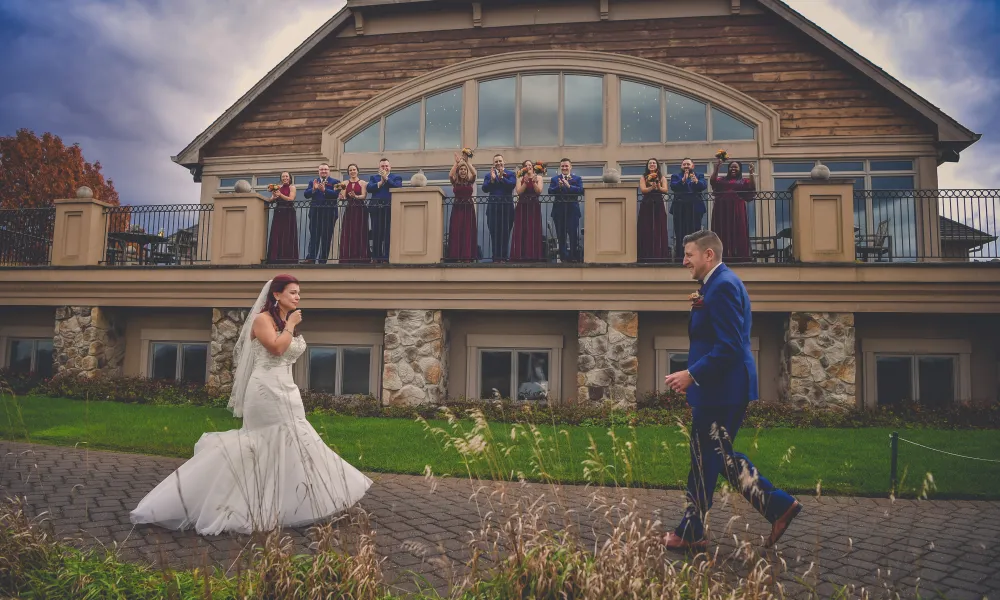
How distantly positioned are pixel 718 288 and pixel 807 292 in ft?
23.4

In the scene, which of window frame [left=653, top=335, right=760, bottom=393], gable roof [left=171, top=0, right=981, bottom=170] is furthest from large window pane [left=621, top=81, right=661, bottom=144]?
window frame [left=653, top=335, right=760, bottom=393]

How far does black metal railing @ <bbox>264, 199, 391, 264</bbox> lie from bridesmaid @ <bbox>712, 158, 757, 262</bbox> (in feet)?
19.4

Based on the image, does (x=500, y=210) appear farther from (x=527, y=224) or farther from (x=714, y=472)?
(x=714, y=472)

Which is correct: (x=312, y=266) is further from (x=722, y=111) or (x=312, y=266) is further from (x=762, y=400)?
(x=722, y=111)

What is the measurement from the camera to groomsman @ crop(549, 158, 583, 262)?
447 inches

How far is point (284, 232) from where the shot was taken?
1217 cm

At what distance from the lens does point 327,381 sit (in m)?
12.6

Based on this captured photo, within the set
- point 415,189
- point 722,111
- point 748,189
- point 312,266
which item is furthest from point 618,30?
point 312,266

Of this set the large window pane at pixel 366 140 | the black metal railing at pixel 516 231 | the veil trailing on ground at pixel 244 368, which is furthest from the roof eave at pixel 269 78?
the veil trailing on ground at pixel 244 368

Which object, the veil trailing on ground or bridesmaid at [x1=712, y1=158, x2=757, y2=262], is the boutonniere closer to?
the veil trailing on ground

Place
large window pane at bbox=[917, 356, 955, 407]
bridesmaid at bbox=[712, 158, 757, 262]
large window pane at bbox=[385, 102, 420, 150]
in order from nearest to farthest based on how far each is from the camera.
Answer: bridesmaid at bbox=[712, 158, 757, 262]
large window pane at bbox=[917, 356, 955, 407]
large window pane at bbox=[385, 102, 420, 150]

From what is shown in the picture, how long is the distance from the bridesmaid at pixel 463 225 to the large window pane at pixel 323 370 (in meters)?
3.21

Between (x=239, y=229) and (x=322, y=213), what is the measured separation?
159 centimetres

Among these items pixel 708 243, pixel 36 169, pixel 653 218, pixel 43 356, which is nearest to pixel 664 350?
pixel 653 218
